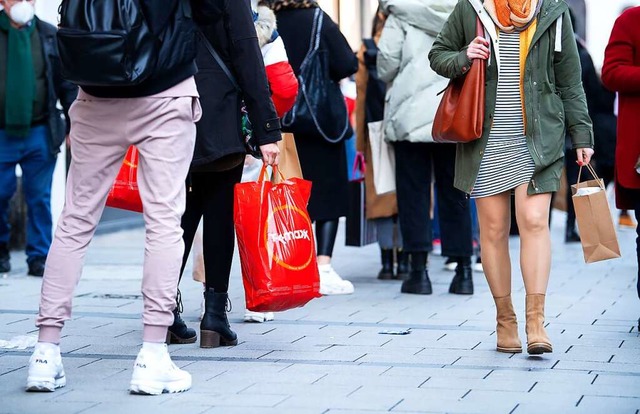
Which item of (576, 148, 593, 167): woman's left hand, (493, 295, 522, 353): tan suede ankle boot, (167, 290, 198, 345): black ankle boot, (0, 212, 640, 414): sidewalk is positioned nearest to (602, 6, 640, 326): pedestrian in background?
(576, 148, 593, 167): woman's left hand

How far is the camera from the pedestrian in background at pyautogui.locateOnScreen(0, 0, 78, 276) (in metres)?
→ 8.62

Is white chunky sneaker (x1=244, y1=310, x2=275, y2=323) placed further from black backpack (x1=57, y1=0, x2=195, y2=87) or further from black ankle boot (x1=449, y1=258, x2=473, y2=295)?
black backpack (x1=57, y1=0, x2=195, y2=87)

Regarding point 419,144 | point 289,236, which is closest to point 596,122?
point 419,144

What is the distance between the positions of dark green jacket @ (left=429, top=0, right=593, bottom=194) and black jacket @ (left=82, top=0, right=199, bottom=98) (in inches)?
54.3

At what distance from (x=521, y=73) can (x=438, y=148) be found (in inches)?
90.6

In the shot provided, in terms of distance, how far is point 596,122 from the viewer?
1147cm

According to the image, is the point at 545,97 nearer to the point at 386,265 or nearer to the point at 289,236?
the point at 289,236

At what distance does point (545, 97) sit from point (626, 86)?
0.82m

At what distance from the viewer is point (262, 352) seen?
557cm

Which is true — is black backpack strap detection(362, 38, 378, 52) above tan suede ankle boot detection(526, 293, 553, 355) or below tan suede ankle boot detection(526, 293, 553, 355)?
above

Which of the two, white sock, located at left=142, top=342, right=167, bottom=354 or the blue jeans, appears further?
the blue jeans

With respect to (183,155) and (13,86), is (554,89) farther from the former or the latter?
(13,86)

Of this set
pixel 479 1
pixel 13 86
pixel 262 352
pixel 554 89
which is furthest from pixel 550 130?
pixel 13 86

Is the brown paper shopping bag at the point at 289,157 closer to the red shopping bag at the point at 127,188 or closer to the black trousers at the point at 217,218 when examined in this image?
the black trousers at the point at 217,218
